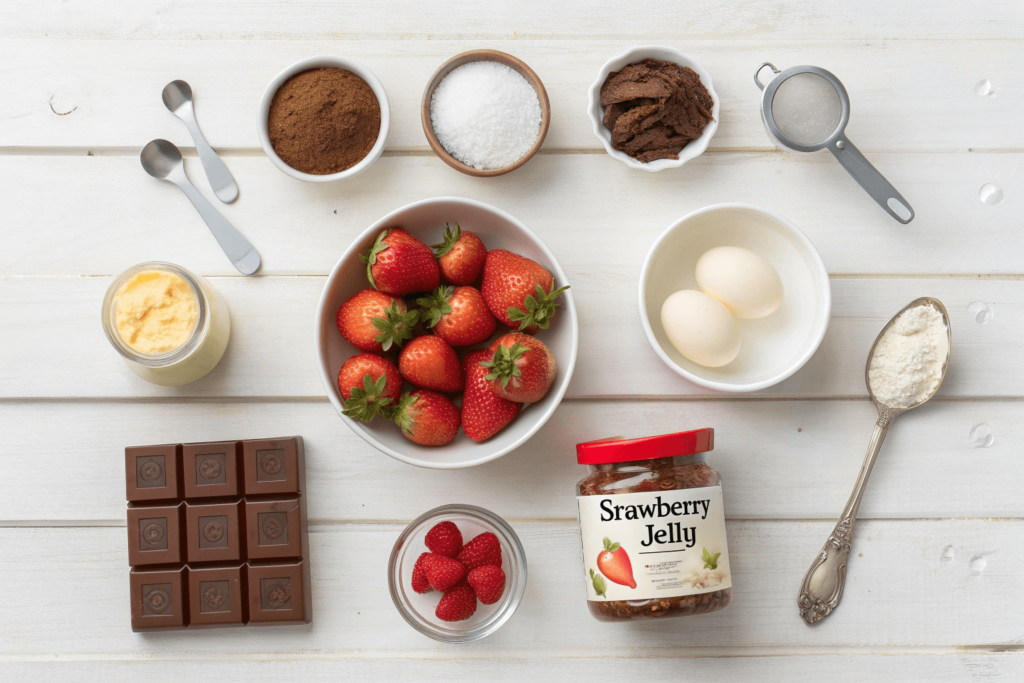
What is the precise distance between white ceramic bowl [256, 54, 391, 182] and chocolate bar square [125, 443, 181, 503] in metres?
0.42

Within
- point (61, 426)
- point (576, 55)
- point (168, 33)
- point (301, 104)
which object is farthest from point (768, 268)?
point (61, 426)

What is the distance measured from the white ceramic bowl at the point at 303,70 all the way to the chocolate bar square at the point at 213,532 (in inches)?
18.5

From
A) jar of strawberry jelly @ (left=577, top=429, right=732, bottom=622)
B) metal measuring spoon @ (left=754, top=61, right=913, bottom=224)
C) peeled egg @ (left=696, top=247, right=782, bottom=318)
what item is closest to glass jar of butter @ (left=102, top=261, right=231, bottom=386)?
jar of strawberry jelly @ (left=577, top=429, right=732, bottom=622)

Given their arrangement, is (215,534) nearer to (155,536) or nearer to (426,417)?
(155,536)

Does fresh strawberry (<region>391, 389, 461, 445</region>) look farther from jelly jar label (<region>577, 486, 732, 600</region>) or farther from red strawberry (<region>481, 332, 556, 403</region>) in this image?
jelly jar label (<region>577, 486, 732, 600</region>)

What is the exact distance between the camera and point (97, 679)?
0.99 m

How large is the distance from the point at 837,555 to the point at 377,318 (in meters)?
0.72

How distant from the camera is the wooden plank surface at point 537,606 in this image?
990 mm

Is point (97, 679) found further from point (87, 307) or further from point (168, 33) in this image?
point (168, 33)

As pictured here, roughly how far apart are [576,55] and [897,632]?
96 centimetres

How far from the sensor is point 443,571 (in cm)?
→ 88

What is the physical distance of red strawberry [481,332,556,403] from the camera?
2.73 ft

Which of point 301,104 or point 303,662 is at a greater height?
point 301,104

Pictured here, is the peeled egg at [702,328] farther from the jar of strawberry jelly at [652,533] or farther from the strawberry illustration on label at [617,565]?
the strawberry illustration on label at [617,565]
